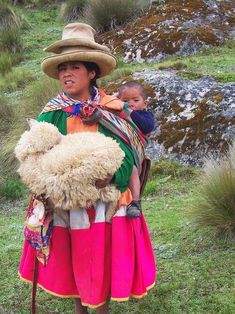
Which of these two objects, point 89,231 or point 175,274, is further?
point 175,274

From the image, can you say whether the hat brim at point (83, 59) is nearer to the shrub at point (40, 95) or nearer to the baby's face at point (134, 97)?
the baby's face at point (134, 97)

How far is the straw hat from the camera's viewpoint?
2.95 m

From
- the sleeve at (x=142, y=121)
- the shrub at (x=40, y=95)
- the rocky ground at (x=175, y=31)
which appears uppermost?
the sleeve at (x=142, y=121)

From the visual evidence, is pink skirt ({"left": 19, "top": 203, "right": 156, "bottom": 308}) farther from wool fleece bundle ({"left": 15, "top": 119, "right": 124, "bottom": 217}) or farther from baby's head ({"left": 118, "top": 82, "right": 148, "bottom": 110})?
baby's head ({"left": 118, "top": 82, "right": 148, "bottom": 110})

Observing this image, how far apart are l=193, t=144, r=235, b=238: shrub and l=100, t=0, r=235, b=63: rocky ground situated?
16.3 ft

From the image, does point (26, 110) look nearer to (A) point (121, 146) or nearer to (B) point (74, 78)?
(B) point (74, 78)

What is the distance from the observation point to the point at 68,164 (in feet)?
8.87

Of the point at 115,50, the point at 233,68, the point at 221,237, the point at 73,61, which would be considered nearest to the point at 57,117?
the point at 73,61

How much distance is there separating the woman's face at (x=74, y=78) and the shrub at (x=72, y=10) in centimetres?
983

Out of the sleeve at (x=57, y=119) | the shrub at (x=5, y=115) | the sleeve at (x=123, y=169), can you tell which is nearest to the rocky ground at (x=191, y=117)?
the shrub at (x=5, y=115)

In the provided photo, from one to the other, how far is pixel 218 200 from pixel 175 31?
557 cm

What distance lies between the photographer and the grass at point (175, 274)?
3.47 metres

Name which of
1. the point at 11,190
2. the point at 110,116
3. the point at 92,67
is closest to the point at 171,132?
the point at 11,190

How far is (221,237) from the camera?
4117 millimetres
